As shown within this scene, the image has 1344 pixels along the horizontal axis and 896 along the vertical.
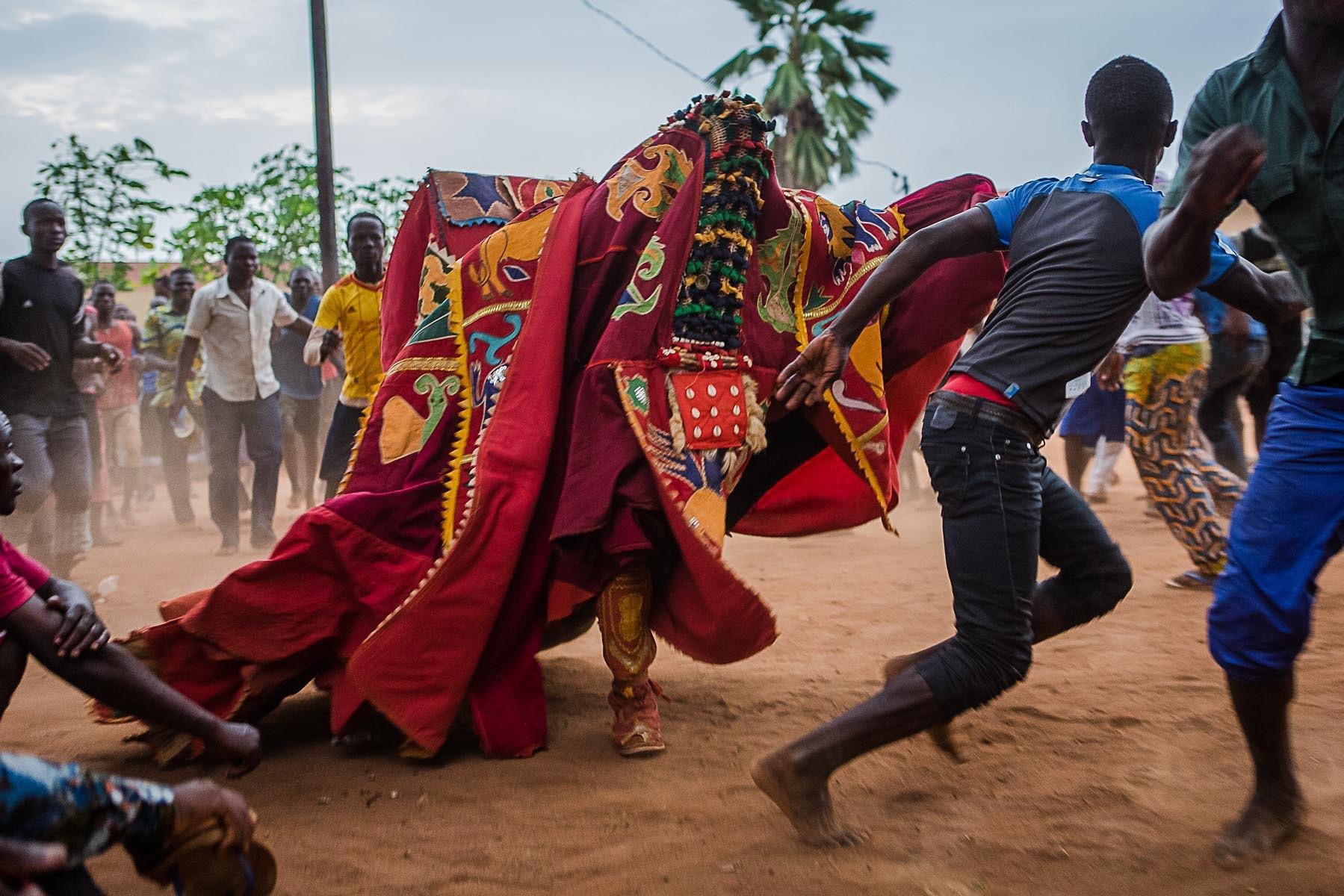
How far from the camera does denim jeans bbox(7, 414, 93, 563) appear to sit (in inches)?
249

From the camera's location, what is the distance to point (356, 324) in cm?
690

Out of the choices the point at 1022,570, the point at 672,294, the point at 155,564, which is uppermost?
the point at 672,294

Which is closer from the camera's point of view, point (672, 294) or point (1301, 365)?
point (1301, 365)

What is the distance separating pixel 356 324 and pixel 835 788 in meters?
4.72

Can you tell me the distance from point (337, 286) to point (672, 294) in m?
3.98

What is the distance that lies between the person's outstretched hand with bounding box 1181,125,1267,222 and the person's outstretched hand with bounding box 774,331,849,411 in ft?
3.11

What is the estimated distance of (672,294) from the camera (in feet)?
11.5

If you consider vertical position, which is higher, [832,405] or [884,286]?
[884,286]

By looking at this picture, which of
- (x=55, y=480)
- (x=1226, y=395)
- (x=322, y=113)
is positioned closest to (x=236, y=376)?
(x=55, y=480)

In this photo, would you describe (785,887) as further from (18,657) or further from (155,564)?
(155,564)

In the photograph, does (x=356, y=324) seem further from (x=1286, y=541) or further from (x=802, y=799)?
(x=1286, y=541)

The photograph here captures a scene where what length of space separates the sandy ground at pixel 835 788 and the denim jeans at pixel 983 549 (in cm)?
43

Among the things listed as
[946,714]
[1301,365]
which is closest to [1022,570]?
[946,714]

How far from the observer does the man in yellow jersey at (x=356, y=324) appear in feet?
22.1
